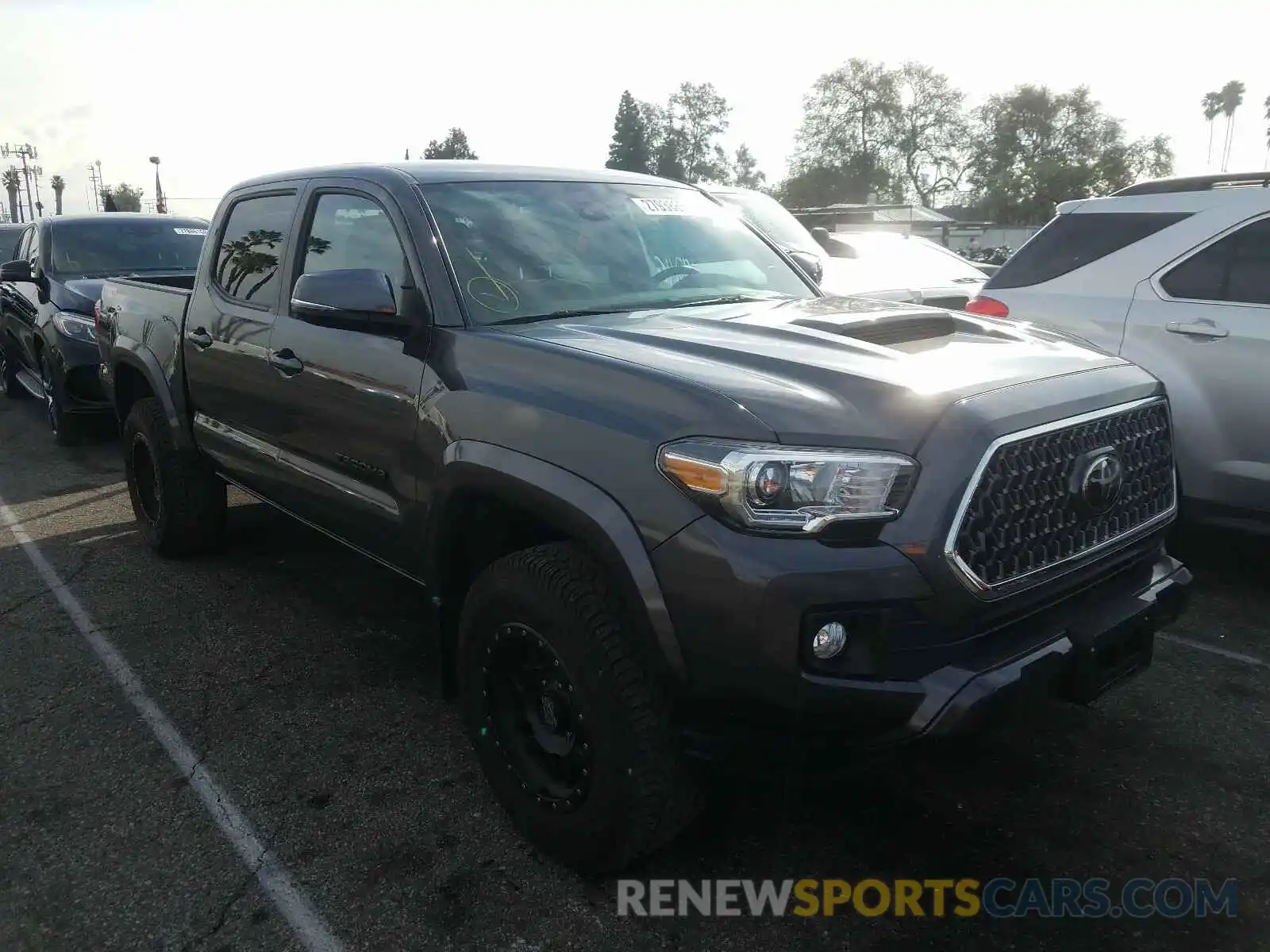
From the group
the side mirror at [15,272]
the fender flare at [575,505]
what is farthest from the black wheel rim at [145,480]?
the side mirror at [15,272]

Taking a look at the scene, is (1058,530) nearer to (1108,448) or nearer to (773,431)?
(1108,448)

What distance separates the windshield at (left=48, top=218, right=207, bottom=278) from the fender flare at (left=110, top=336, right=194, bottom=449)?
403 centimetres

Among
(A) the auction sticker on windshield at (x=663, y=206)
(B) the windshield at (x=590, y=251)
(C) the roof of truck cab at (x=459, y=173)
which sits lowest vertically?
(B) the windshield at (x=590, y=251)

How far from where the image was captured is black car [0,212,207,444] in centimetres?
831

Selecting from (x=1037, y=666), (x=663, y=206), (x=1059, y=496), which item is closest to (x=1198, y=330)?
(x=663, y=206)

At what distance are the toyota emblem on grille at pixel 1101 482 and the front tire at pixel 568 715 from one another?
3.79 feet

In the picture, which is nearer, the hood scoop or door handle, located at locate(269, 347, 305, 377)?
the hood scoop

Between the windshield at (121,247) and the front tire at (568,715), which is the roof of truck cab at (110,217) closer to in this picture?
the windshield at (121,247)

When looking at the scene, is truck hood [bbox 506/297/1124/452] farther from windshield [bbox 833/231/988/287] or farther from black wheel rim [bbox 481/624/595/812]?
windshield [bbox 833/231/988/287]

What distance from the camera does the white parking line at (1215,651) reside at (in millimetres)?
4113

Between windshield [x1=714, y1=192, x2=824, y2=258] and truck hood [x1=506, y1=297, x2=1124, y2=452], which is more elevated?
windshield [x1=714, y1=192, x2=824, y2=258]

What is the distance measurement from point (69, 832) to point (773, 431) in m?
2.40

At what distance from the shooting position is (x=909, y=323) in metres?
3.08

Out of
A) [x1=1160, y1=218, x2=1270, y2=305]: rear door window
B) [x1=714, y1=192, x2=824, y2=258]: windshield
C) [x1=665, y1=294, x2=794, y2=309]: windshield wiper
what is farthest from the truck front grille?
[x1=714, y1=192, x2=824, y2=258]: windshield
